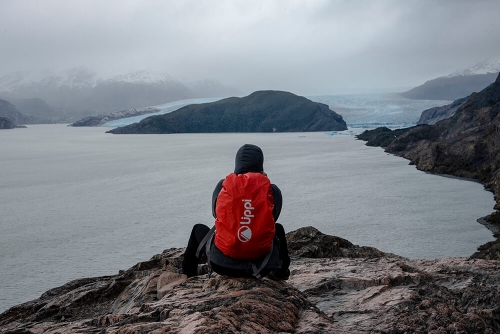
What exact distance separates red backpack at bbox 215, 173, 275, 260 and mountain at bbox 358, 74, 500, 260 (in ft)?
42.0

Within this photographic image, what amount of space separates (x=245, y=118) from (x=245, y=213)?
210 feet

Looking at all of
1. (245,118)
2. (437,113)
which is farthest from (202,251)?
(245,118)

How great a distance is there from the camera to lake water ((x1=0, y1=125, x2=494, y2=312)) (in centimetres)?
898

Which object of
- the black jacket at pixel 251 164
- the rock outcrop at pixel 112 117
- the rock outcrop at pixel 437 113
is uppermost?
the rock outcrop at pixel 112 117

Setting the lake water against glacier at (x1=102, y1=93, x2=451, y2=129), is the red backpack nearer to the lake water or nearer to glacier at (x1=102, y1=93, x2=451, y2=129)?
the lake water

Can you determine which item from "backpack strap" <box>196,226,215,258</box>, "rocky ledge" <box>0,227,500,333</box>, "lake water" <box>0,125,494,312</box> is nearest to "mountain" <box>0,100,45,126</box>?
"lake water" <box>0,125,494,312</box>

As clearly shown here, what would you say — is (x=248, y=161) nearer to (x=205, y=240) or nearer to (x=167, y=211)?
(x=205, y=240)

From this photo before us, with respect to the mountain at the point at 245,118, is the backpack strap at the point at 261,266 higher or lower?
lower

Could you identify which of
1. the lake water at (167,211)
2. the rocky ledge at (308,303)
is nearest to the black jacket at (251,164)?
the rocky ledge at (308,303)

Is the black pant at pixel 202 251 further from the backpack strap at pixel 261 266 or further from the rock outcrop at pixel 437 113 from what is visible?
the rock outcrop at pixel 437 113

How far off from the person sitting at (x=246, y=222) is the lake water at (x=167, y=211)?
5.10 meters

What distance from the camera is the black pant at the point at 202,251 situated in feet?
8.75

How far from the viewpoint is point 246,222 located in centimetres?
249

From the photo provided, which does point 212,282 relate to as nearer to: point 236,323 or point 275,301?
point 275,301
